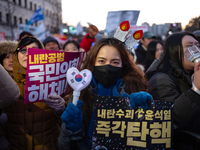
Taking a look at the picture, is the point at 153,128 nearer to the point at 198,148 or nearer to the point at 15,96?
the point at 198,148

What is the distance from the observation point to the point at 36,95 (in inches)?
65.1

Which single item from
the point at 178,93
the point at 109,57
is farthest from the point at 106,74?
the point at 178,93

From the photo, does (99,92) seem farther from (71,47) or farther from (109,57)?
(71,47)

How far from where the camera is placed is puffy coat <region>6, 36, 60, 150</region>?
6.18 ft

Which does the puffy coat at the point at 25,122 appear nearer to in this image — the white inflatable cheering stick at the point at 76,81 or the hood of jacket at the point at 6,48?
the hood of jacket at the point at 6,48

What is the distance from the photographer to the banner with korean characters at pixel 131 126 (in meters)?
1.24

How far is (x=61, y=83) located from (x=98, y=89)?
42 centimetres

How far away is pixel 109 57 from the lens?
178 cm

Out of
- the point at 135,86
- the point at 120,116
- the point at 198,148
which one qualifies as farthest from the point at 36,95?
the point at 198,148

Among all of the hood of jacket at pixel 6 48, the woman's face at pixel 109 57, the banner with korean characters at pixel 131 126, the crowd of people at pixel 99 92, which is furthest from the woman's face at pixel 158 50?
the hood of jacket at pixel 6 48

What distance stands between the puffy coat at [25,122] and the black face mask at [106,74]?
0.77 m

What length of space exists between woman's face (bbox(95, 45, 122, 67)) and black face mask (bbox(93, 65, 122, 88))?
0.05 meters

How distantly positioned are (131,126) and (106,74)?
25.8 inches

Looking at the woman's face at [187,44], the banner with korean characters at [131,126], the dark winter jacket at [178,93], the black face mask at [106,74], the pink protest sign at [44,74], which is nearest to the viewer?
the banner with korean characters at [131,126]
